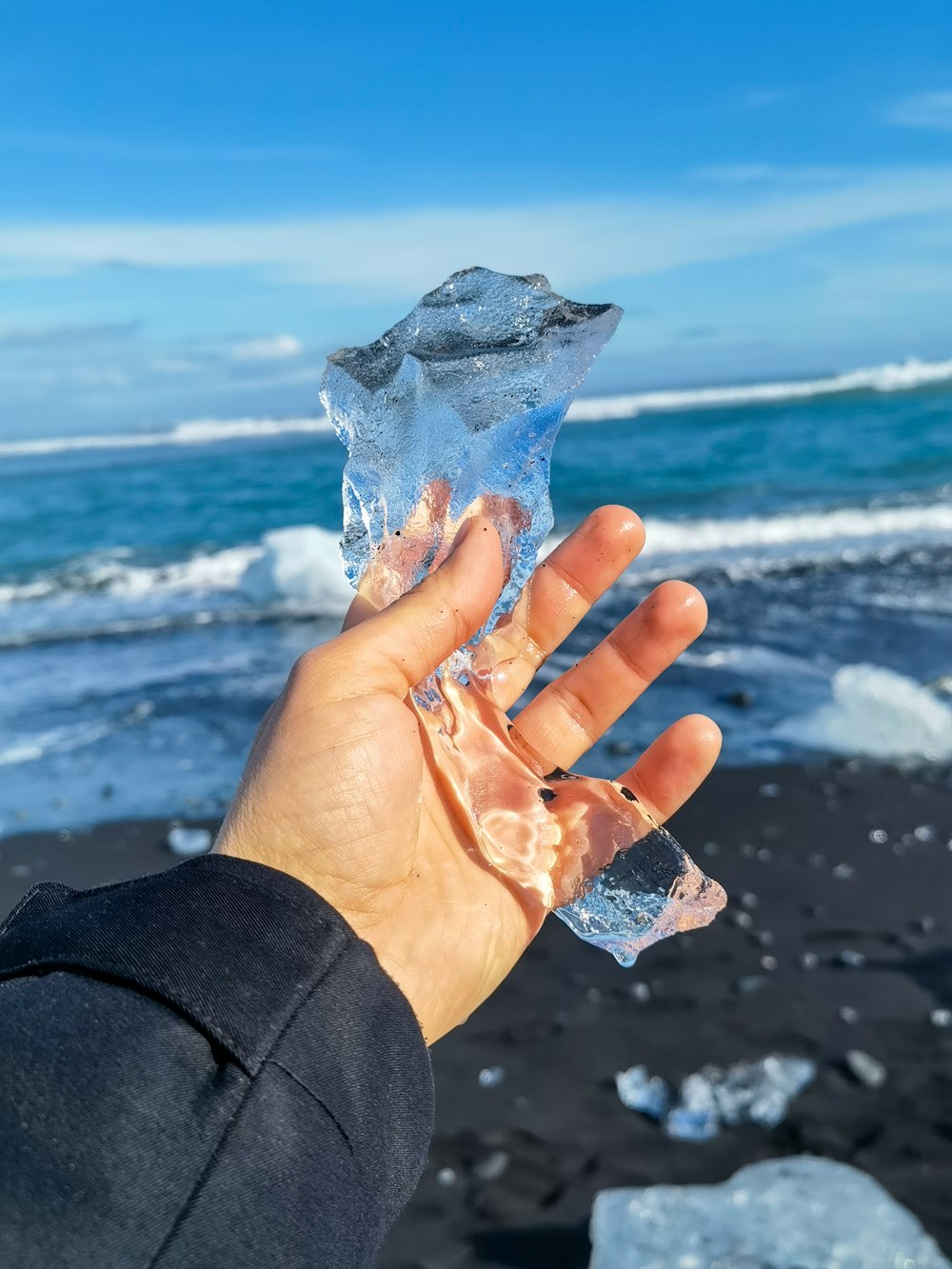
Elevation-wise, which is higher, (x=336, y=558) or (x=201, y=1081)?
(x=201, y=1081)

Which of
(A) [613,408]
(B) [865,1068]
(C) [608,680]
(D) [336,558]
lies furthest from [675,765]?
(A) [613,408]

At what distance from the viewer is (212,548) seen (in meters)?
13.6

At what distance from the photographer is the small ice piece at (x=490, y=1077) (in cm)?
297

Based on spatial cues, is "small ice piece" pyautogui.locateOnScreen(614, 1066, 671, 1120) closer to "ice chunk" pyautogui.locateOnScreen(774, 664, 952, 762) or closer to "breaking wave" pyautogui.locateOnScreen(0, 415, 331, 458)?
"ice chunk" pyautogui.locateOnScreen(774, 664, 952, 762)

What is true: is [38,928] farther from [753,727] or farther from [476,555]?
[753,727]

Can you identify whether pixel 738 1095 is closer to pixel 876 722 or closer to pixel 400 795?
pixel 400 795

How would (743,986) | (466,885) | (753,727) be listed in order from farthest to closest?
(753,727), (743,986), (466,885)

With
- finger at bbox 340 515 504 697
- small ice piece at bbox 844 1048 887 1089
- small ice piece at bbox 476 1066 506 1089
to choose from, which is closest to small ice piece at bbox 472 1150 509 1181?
small ice piece at bbox 476 1066 506 1089

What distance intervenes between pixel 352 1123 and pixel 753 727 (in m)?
4.12

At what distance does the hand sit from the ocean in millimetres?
2642

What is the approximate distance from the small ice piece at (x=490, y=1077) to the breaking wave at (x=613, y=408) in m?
33.0

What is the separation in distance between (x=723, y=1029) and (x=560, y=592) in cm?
150

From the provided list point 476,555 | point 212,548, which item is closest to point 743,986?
point 476,555

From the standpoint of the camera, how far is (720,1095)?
2.80m
